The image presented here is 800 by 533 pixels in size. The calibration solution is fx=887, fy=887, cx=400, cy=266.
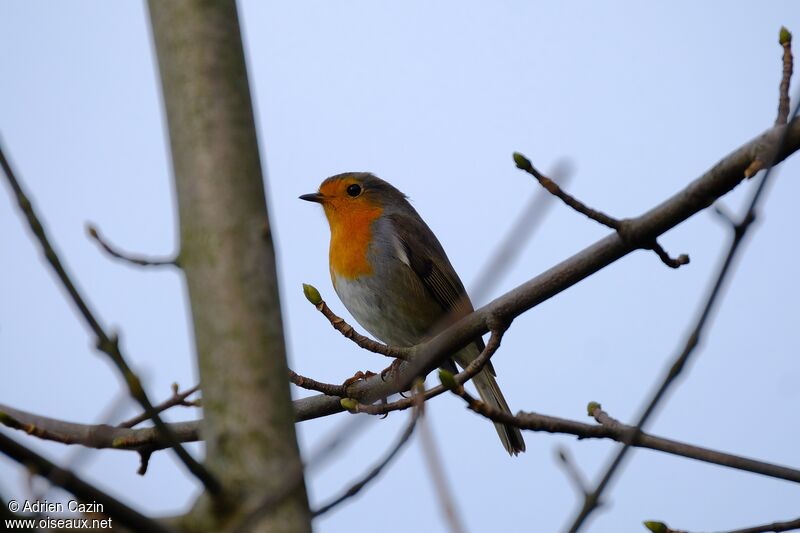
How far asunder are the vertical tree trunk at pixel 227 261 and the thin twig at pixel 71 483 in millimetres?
174

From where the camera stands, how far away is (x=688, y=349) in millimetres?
1572

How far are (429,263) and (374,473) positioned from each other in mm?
5103

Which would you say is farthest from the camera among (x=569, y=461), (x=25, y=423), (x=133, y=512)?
Answer: (x=25, y=423)

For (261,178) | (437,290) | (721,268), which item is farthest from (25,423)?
(437,290)

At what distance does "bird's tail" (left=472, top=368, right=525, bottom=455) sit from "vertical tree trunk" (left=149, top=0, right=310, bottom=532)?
14.5ft

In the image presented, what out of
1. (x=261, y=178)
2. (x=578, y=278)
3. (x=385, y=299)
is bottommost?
(x=261, y=178)

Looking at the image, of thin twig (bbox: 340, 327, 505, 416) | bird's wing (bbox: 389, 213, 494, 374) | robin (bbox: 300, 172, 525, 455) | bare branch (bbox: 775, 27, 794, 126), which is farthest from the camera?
bird's wing (bbox: 389, 213, 494, 374)

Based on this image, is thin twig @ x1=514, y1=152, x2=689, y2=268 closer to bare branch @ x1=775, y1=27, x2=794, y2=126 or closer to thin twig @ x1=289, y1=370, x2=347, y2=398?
bare branch @ x1=775, y1=27, x2=794, y2=126

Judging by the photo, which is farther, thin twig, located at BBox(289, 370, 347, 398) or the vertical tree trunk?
thin twig, located at BBox(289, 370, 347, 398)

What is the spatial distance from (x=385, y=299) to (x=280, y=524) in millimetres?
4843

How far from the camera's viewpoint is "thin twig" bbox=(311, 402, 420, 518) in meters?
1.77

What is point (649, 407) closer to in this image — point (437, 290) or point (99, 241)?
point (99, 241)

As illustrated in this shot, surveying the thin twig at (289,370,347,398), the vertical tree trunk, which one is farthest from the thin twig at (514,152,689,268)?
the thin twig at (289,370,347,398)

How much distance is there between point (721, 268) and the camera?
142 centimetres
